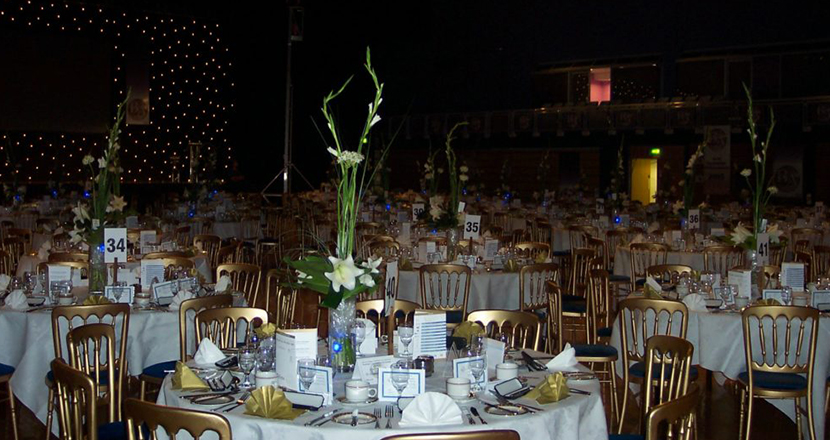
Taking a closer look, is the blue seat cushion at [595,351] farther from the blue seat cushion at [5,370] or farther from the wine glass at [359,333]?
the blue seat cushion at [5,370]

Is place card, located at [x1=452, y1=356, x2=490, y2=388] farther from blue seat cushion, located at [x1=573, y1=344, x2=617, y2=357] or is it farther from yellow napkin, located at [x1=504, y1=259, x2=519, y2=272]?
yellow napkin, located at [x1=504, y1=259, x2=519, y2=272]

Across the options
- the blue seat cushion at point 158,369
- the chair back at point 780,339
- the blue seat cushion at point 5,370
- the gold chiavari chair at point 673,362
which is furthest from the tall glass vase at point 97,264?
the chair back at point 780,339

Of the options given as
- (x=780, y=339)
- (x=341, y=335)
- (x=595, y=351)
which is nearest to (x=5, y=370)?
(x=341, y=335)

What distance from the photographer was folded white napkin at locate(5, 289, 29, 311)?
5160mm

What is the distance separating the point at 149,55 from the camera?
1970cm

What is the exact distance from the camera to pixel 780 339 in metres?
5.04

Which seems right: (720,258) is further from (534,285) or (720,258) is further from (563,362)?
(563,362)

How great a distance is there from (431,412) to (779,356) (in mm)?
2719

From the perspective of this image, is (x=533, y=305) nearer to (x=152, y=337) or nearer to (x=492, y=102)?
(x=152, y=337)

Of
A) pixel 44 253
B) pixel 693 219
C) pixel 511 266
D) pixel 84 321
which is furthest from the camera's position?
pixel 693 219

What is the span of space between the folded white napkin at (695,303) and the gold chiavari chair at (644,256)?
252 cm

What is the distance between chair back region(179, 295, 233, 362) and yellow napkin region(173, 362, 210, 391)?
110 centimetres

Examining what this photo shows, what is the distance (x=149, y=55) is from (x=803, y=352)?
17.0 metres

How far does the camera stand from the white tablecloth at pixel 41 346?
4.96m
